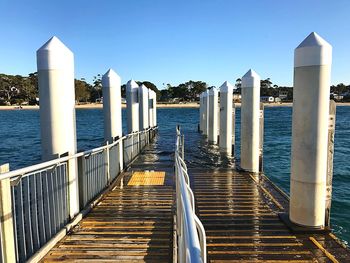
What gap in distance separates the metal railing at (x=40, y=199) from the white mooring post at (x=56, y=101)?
0.81ft

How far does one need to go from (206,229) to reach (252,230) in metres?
0.76

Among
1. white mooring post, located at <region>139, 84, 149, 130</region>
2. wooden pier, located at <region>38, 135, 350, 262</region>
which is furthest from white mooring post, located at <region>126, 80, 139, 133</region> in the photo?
wooden pier, located at <region>38, 135, 350, 262</region>

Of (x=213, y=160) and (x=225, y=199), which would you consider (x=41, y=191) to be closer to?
(x=225, y=199)

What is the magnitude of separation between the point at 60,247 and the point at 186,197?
305 cm

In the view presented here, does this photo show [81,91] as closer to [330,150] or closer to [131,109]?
[131,109]

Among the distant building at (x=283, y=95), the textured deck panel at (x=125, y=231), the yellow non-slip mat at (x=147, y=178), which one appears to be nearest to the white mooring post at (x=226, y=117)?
the yellow non-slip mat at (x=147, y=178)

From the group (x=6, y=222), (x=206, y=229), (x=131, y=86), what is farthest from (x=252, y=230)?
(x=131, y=86)

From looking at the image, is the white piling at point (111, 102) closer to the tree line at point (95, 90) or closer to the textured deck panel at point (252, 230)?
the textured deck panel at point (252, 230)

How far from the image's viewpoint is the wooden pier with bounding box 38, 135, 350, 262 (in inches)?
178

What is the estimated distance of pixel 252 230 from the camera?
5445 millimetres

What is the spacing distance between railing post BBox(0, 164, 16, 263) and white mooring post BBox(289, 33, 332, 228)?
4.33 m

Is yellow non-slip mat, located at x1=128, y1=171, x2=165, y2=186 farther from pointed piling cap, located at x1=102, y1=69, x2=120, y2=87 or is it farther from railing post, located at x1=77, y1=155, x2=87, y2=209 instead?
pointed piling cap, located at x1=102, y1=69, x2=120, y2=87

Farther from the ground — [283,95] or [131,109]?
[283,95]

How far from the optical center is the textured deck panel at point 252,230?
4.55 m
